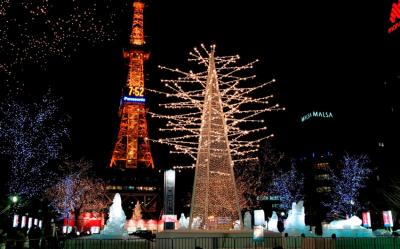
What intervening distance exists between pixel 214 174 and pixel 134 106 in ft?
191

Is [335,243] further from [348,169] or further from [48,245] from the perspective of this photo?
[348,169]

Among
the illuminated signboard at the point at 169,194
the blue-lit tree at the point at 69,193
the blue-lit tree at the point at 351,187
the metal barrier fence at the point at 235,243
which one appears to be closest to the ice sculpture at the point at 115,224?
the metal barrier fence at the point at 235,243

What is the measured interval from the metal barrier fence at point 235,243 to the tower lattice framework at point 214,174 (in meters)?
1.25

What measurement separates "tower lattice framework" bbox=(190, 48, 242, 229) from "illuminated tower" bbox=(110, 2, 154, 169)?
56528 millimetres

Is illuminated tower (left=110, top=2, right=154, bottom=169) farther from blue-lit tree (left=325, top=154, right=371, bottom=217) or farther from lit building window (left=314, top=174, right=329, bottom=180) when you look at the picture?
blue-lit tree (left=325, top=154, right=371, bottom=217)

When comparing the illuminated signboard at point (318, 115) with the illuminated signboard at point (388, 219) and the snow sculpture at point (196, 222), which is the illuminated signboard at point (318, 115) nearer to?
the illuminated signboard at point (388, 219)

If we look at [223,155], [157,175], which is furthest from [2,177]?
[157,175]

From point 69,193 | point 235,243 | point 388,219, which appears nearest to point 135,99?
point 69,193

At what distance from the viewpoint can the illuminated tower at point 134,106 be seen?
7262 centimetres

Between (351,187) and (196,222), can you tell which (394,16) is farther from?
(196,222)

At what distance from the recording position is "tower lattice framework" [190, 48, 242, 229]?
1588cm

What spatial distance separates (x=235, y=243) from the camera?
48.7ft

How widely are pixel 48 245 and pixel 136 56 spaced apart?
57499 millimetres

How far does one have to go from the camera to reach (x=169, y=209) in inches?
1200
